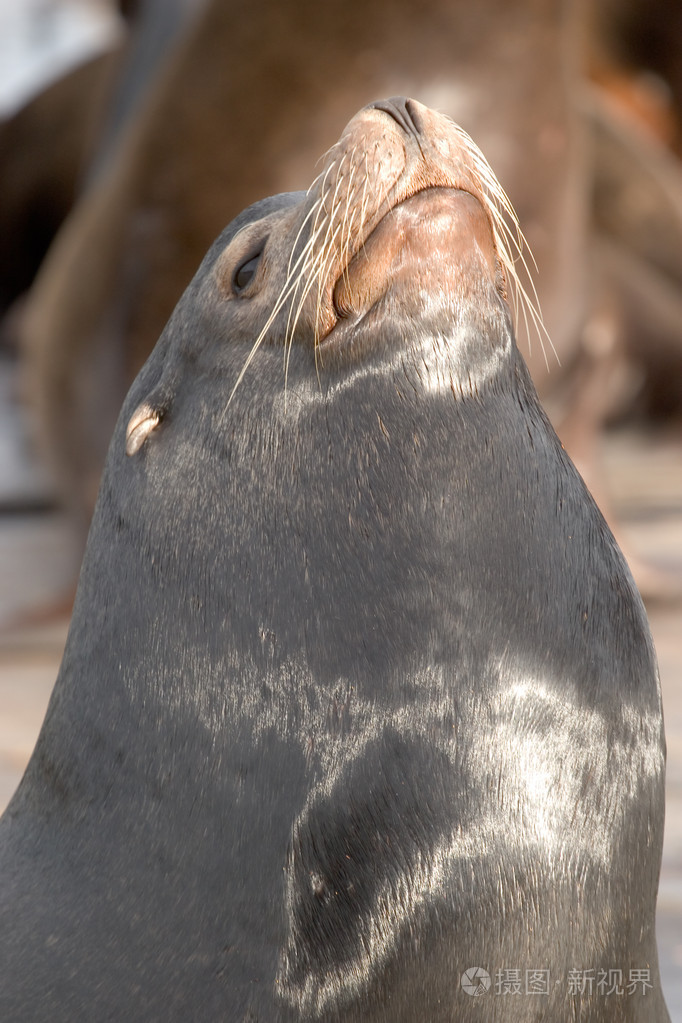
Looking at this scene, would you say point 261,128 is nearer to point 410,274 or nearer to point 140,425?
point 140,425

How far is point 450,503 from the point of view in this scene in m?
1.65

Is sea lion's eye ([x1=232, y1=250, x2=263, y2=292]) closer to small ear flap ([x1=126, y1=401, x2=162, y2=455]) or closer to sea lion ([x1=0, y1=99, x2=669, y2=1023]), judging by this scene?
sea lion ([x1=0, y1=99, x2=669, y2=1023])

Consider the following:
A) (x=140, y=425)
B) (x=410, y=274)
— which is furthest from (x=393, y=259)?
(x=140, y=425)

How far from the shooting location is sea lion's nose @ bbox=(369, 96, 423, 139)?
1744 millimetres

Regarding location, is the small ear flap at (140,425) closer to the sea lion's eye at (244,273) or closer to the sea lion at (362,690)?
the sea lion at (362,690)

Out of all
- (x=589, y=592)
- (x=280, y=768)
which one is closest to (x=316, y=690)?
(x=280, y=768)

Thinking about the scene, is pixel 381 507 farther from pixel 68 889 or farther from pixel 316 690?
pixel 68 889

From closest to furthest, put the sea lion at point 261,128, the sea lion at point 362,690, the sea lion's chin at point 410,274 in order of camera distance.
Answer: the sea lion at point 362,690 → the sea lion's chin at point 410,274 → the sea lion at point 261,128

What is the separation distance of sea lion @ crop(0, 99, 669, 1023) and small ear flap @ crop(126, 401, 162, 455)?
0.05m

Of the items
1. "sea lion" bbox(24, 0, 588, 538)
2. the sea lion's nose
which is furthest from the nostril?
"sea lion" bbox(24, 0, 588, 538)

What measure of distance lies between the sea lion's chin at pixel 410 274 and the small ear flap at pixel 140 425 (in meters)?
0.28

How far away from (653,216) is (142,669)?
4.73m

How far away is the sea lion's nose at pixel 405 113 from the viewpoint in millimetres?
1744

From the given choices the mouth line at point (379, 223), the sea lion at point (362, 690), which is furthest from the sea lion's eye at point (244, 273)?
the mouth line at point (379, 223)
